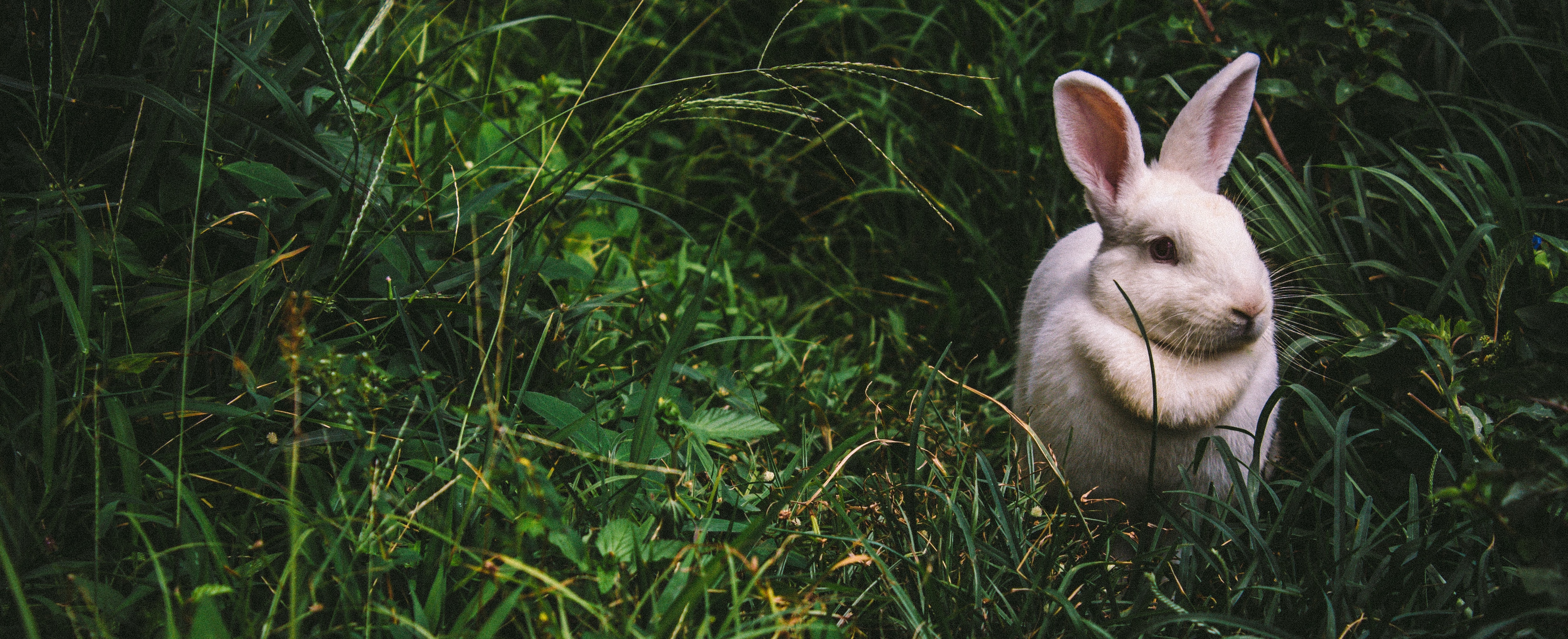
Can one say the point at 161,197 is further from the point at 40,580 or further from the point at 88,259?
the point at 40,580

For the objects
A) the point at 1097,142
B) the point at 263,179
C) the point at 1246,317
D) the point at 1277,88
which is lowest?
the point at 1246,317

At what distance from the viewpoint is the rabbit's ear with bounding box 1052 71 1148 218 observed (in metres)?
2.43

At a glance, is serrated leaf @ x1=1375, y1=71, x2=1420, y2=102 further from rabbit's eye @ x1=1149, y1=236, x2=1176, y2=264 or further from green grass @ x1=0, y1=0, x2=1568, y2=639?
rabbit's eye @ x1=1149, y1=236, x2=1176, y2=264

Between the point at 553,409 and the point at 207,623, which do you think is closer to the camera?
the point at 207,623

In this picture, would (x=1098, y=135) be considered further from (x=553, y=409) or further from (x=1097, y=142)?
(x=553, y=409)

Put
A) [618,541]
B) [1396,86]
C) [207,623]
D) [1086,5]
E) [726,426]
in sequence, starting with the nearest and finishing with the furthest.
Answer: [207,623], [618,541], [726,426], [1396,86], [1086,5]

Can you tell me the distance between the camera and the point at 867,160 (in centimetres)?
403

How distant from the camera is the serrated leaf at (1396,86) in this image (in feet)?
8.73

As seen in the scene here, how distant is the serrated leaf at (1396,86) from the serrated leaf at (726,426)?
2046mm

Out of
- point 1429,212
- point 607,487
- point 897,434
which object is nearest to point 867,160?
point 897,434

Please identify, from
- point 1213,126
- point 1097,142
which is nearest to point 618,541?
point 1097,142

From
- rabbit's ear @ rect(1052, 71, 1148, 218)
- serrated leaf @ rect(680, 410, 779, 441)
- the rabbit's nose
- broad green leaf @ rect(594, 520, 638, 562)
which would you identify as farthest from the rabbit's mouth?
broad green leaf @ rect(594, 520, 638, 562)

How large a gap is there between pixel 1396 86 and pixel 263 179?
302 centimetres

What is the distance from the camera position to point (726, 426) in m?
2.13
